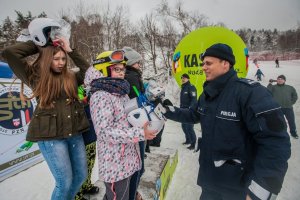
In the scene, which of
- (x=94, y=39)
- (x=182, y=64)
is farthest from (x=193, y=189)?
(x=94, y=39)

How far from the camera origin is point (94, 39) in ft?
40.1

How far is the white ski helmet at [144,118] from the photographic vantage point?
1.40 meters

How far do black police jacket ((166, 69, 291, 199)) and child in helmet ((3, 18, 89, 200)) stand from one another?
3.60 feet

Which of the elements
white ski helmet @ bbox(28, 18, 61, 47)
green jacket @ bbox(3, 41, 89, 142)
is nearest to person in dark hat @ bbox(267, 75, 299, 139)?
green jacket @ bbox(3, 41, 89, 142)

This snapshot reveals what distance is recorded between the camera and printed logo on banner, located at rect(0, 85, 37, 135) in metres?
3.11

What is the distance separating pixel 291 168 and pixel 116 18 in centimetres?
1309

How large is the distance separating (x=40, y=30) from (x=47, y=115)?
66cm

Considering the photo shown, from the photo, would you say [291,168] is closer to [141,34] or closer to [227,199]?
[227,199]

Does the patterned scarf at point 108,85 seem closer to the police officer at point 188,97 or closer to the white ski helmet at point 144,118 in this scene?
the white ski helmet at point 144,118

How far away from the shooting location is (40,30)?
1.42 meters

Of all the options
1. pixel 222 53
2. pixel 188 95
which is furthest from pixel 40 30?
pixel 188 95

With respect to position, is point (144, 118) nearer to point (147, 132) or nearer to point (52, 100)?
point (147, 132)

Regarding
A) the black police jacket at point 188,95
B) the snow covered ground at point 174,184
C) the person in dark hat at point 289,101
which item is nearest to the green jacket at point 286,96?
the person in dark hat at point 289,101

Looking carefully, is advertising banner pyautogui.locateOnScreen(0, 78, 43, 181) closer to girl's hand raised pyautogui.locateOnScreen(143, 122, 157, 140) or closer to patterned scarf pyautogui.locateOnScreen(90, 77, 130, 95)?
patterned scarf pyautogui.locateOnScreen(90, 77, 130, 95)
